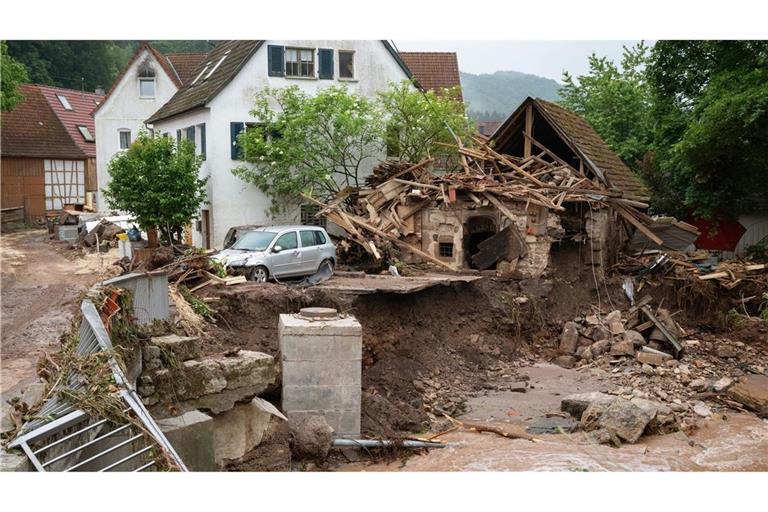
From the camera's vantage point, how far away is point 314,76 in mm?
28531

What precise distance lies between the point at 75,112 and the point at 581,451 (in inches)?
1575

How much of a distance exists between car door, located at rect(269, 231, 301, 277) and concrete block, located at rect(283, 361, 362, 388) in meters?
7.24

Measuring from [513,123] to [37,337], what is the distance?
60.0 ft

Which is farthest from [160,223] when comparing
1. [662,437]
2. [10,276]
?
[662,437]

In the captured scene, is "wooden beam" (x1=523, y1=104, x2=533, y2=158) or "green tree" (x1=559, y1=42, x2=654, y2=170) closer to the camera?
"wooden beam" (x1=523, y1=104, x2=533, y2=158)

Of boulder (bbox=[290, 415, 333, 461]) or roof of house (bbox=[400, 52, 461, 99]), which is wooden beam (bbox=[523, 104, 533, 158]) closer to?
roof of house (bbox=[400, 52, 461, 99])

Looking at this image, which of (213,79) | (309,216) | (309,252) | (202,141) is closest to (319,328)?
(309,252)

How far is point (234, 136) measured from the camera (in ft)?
91.0

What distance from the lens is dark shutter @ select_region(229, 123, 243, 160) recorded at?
A: 90.6 feet

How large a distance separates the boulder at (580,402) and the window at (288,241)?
827 centimetres

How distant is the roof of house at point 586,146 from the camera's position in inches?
1022

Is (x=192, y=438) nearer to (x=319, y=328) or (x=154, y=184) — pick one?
(x=319, y=328)

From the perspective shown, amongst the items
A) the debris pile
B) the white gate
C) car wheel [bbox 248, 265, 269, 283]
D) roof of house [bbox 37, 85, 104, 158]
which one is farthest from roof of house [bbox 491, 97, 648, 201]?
roof of house [bbox 37, 85, 104, 158]

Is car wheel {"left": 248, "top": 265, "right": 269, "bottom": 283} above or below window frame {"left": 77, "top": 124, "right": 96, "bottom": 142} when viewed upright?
below
